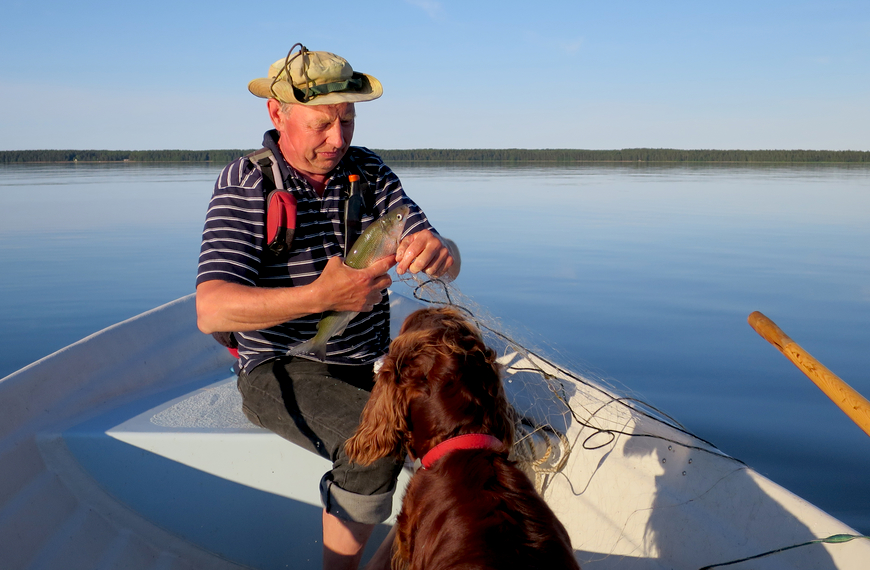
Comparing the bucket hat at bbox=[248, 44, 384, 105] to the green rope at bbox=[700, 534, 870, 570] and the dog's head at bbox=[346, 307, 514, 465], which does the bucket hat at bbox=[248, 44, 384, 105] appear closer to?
the dog's head at bbox=[346, 307, 514, 465]

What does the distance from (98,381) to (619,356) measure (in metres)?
5.71

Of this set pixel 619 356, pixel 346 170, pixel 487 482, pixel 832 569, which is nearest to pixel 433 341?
pixel 487 482

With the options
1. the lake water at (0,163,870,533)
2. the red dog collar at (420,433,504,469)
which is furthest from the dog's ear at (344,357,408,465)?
the lake water at (0,163,870,533)

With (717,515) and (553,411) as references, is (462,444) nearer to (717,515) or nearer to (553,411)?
A: (717,515)

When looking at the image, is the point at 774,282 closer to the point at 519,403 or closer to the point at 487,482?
the point at 519,403

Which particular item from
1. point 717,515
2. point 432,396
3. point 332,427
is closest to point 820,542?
point 717,515

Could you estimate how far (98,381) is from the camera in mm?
4168

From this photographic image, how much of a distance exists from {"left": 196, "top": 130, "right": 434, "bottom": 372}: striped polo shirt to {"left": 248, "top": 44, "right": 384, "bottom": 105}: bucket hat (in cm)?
34

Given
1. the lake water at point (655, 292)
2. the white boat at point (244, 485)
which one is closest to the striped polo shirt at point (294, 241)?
the white boat at point (244, 485)

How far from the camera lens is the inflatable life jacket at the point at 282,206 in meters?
3.04

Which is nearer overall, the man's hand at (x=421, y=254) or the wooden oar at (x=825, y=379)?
the wooden oar at (x=825, y=379)

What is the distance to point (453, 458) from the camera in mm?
2230

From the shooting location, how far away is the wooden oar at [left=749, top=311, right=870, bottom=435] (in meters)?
2.58

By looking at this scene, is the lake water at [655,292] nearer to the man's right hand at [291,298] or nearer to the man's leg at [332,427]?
the man's leg at [332,427]
